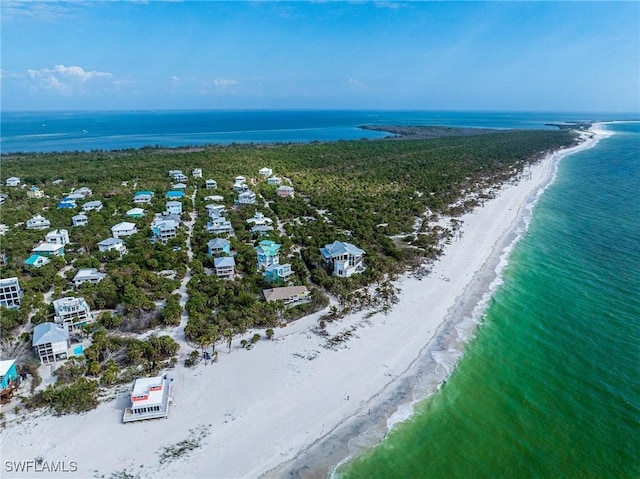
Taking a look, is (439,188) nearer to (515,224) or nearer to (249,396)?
(515,224)

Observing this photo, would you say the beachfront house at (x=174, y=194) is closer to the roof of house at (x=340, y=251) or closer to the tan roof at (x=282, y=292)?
the roof of house at (x=340, y=251)

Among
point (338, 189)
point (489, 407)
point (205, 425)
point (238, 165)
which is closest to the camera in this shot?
point (205, 425)

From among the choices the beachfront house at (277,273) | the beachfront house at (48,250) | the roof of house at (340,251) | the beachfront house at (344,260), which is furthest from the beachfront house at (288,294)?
the beachfront house at (48,250)

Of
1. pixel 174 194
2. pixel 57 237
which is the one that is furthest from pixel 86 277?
pixel 174 194

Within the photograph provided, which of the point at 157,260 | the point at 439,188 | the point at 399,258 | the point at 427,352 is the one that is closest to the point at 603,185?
the point at 439,188

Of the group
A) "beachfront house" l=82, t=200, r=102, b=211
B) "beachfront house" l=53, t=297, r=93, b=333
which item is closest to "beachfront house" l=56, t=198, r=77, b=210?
"beachfront house" l=82, t=200, r=102, b=211

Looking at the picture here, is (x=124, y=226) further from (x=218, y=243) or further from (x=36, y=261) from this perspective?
(x=218, y=243)
